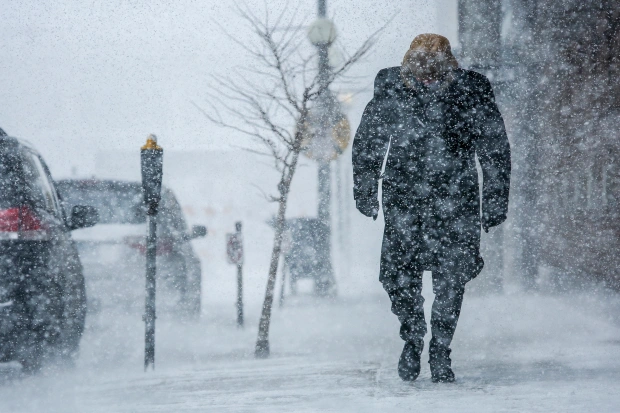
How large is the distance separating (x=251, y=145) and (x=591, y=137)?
4036mm

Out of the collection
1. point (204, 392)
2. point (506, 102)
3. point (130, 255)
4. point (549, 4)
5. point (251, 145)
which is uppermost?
point (549, 4)

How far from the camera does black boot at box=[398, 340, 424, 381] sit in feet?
13.4

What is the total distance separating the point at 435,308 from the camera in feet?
13.3

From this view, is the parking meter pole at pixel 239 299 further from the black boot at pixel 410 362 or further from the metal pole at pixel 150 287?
the black boot at pixel 410 362

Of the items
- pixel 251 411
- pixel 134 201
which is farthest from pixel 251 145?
pixel 251 411

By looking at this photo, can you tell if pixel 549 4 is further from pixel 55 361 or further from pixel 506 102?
pixel 55 361

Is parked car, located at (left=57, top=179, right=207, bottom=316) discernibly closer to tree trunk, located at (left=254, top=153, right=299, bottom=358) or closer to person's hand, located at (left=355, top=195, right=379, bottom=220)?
tree trunk, located at (left=254, top=153, right=299, bottom=358)

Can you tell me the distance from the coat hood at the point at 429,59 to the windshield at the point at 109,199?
370cm

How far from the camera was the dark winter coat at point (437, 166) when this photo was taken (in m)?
3.97

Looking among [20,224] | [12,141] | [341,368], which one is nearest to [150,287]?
[20,224]

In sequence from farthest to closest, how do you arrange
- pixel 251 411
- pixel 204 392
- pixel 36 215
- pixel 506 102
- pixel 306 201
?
pixel 306 201
pixel 506 102
pixel 36 215
pixel 204 392
pixel 251 411

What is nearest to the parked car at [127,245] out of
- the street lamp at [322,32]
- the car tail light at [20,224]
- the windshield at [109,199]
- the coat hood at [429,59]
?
the windshield at [109,199]

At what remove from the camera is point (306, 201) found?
25094 millimetres

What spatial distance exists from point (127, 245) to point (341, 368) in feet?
9.24
